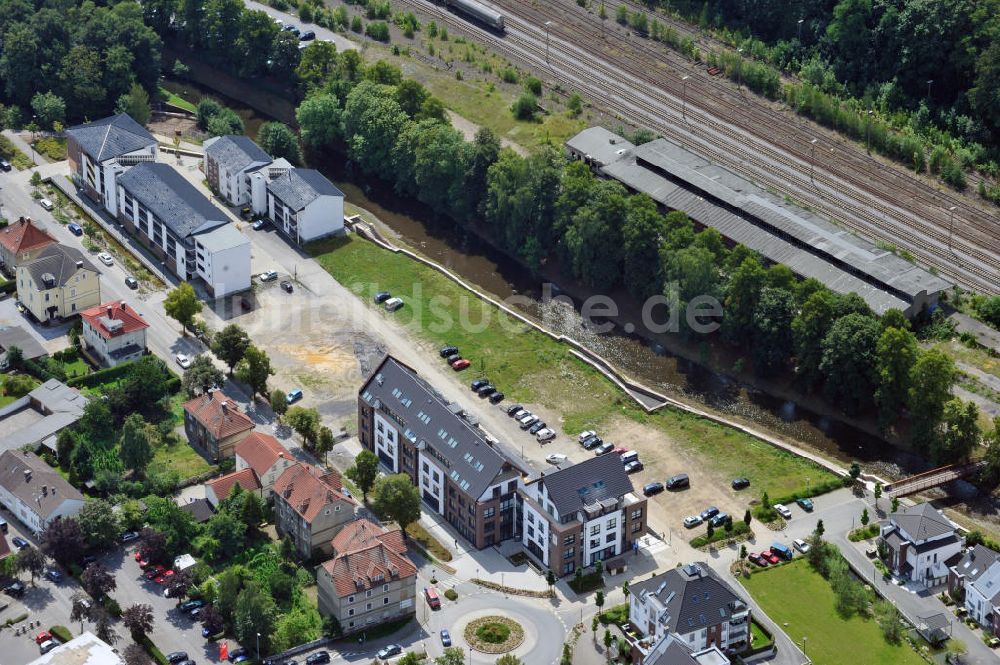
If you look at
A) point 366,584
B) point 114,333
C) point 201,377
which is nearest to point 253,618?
point 366,584

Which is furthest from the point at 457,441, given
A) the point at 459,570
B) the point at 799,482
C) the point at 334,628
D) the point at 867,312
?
the point at 867,312

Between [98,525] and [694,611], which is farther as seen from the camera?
[98,525]

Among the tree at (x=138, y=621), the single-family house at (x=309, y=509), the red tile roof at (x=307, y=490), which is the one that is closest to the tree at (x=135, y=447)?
the red tile roof at (x=307, y=490)

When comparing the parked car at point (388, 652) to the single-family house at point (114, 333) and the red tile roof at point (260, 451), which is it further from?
the single-family house at point (114, 333)

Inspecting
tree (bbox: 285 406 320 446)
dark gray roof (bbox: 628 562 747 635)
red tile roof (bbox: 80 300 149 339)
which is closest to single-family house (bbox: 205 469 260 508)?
tree (bbox: 285 406 320 446)

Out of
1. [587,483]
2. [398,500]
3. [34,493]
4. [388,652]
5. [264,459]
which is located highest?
[587,483]

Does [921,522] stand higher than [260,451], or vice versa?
[921,522]

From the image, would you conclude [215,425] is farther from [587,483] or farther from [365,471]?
[587,483]

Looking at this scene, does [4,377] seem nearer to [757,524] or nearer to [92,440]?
[92,440]
